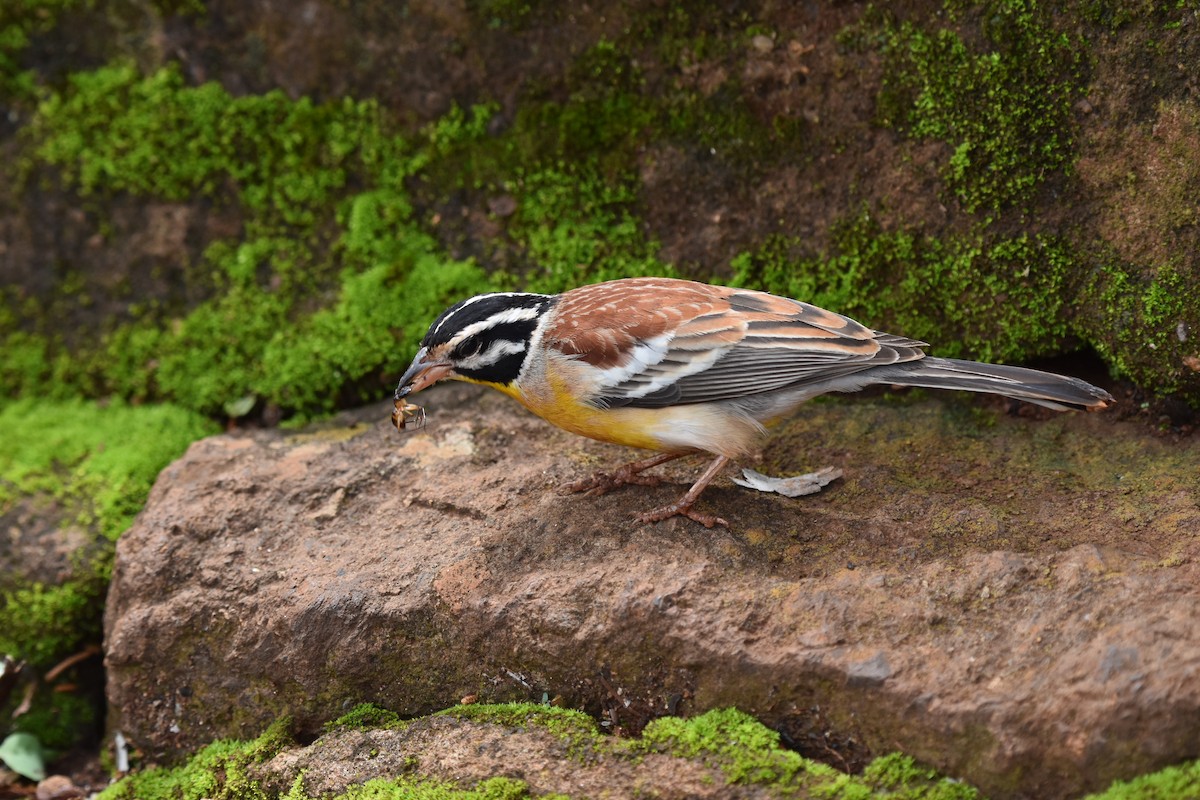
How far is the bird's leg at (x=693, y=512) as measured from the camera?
536 centimetres

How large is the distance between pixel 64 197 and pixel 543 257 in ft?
12.5

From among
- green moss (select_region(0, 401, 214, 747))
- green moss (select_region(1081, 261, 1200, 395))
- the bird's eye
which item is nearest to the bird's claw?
the bird's eye

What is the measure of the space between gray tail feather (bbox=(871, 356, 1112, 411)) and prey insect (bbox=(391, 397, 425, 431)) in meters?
2.61

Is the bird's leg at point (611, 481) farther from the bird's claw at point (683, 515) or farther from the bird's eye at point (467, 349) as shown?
the bird's eye at point (467, 349)

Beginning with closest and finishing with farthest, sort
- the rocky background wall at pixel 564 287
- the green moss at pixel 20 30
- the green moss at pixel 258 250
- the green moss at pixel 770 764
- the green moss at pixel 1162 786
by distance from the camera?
the green moss at pixel 1162 786
the green moss at pixel 770 764
the rocky background wall at pixel 564 287
the green moss at pixel 258 250
the green moss at pixel 20 30

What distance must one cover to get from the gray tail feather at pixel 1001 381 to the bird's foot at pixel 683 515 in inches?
42.6

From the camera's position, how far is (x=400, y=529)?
234 inches

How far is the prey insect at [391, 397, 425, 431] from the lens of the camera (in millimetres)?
6099

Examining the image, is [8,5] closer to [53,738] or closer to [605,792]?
[53,738]

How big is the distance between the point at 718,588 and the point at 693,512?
59 centimetres

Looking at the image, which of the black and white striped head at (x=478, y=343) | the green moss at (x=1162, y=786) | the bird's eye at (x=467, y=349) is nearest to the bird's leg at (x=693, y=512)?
the black and white striped head at (x=478, y=343)

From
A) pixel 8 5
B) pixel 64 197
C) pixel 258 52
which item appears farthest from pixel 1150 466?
pixel 8 5

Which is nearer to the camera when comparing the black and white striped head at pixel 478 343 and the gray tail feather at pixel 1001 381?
the gray tail feather at pixel 1001 381

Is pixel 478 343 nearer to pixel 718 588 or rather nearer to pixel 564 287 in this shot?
pixel 564 287
